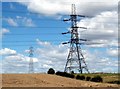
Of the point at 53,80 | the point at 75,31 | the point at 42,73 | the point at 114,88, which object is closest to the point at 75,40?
the point at 75,31

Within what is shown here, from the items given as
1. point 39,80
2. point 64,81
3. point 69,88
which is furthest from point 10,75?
point 69,88

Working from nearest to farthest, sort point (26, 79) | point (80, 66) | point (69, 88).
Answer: point (69, 88), point (26, 79), point (80, 66)

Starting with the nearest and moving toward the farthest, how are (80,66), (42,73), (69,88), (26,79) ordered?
(69,88) < (26,79) < (42,73) < (80,66)

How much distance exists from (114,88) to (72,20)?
97.5ft

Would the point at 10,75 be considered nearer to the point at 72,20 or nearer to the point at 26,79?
the point at 26,79

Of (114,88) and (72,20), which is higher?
(72,20)

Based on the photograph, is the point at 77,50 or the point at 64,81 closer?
the point at 64,81

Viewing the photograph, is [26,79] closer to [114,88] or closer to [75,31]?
[114,88]

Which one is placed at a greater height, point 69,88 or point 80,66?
point 80,66

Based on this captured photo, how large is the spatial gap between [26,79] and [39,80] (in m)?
2.36

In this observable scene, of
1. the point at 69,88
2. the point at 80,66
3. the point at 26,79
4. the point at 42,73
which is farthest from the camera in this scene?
the point at 80,66

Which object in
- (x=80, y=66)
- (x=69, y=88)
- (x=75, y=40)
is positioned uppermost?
(x=75, y=40)

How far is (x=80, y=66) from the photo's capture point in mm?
80125

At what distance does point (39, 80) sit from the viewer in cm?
6412
